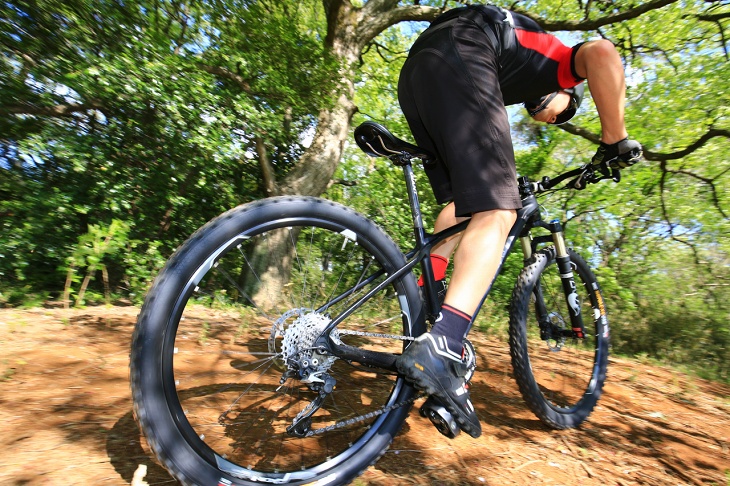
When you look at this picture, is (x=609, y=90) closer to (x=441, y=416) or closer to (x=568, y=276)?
(x=568, y=276)

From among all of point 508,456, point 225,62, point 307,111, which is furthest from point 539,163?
point 508,456

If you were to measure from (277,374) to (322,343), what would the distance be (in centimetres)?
107

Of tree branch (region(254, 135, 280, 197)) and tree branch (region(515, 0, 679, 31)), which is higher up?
tree branch (region(515, 0, 679, 31))

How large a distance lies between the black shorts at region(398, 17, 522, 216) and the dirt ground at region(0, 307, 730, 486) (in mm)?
1196

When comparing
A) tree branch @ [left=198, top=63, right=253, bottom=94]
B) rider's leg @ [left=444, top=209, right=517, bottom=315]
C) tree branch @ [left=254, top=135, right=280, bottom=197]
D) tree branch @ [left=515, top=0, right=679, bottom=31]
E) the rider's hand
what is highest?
tree branch @ [left=515, top=0, right=679, bottom=31]

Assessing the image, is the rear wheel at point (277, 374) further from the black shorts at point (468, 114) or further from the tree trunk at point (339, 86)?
the tree trunk at point (339, 86)

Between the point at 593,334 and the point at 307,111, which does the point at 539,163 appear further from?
the point at 593,334

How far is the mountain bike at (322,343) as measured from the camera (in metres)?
1.33

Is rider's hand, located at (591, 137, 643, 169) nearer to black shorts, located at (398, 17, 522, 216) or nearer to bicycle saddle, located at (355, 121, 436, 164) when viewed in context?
black shorts, located at (398, 17, 522, 216)

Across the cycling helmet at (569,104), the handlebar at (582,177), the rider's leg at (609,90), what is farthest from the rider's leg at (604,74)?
the cycling helmet at (569,104)

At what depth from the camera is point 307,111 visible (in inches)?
218

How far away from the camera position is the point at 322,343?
5.21ft

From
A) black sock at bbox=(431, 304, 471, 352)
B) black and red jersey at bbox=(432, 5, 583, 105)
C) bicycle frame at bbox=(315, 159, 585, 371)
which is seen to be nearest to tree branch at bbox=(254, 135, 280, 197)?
bicycle frame at bbox=(315, 159, 585, 371)

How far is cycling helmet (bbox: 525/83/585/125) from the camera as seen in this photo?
7.94 ft
